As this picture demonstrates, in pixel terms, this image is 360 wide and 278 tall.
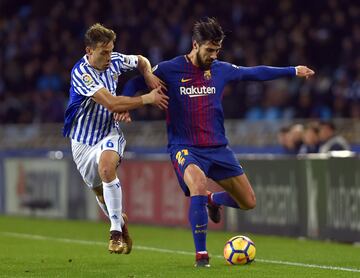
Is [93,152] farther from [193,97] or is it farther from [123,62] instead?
[193,97]

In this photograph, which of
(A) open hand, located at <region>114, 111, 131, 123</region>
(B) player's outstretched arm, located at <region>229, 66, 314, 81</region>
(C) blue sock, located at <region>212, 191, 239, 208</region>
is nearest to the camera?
(A) open hand, located at <region>114, 111, 131, 123</region>

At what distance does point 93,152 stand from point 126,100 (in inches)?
28.0

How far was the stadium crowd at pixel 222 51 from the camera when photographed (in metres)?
18.3

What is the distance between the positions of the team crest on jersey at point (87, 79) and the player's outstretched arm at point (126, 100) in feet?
0.46

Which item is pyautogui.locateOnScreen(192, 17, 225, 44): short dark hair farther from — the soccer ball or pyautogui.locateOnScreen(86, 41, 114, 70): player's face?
the soccer ball

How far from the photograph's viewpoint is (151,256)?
36.6ft

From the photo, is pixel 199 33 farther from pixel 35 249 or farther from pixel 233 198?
pixel 35 249

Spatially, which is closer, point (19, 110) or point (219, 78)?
point (219, 78)

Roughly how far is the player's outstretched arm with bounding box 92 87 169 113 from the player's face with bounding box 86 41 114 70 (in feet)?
1.09

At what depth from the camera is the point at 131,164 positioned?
701 inches

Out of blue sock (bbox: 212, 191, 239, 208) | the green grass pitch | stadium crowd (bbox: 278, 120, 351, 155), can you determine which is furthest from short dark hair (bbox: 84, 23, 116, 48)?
stadium crowd (bbox: 278, 120, 351, 155)

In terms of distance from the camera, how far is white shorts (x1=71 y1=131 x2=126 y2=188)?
31.6 feet

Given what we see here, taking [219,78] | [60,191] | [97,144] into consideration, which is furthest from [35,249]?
[60,191]

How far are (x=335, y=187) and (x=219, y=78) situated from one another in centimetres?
428
